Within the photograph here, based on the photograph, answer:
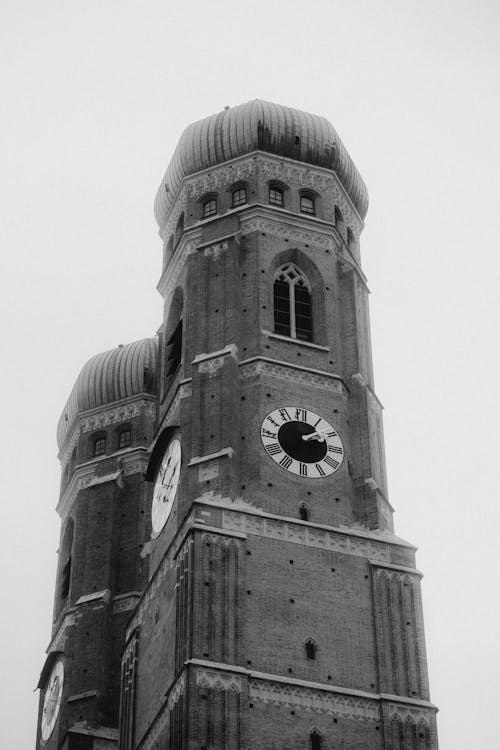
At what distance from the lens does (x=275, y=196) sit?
63.2 metres

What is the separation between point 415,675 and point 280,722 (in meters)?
4.85

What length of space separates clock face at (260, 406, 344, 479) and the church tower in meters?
0.07

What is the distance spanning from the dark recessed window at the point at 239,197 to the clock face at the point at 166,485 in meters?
9.75

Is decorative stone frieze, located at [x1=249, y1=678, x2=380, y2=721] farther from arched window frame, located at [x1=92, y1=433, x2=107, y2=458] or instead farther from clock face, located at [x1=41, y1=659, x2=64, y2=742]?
arched window frame, located at [x1=92, y1=433, x2=107, y2=458]

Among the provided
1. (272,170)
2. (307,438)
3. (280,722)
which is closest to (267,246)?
(272,170)

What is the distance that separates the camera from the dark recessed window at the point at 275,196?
62.9 metres

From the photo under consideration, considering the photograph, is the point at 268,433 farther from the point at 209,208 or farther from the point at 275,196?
the point at 209,208

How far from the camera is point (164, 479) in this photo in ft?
189

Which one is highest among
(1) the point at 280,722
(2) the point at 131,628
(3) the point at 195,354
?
(3) the point at 195,354

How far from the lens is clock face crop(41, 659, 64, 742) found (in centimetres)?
6328

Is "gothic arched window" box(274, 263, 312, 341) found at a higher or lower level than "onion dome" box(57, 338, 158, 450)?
lower

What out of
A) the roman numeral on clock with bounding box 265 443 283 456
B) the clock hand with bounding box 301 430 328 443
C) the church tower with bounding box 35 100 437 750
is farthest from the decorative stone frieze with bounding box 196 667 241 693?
the clock hand with bounding box 301 430 328 443

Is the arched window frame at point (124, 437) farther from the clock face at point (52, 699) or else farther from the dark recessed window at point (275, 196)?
the dark recessed window at point (275, 196)

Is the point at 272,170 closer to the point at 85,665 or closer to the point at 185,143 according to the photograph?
the point at 185,143
